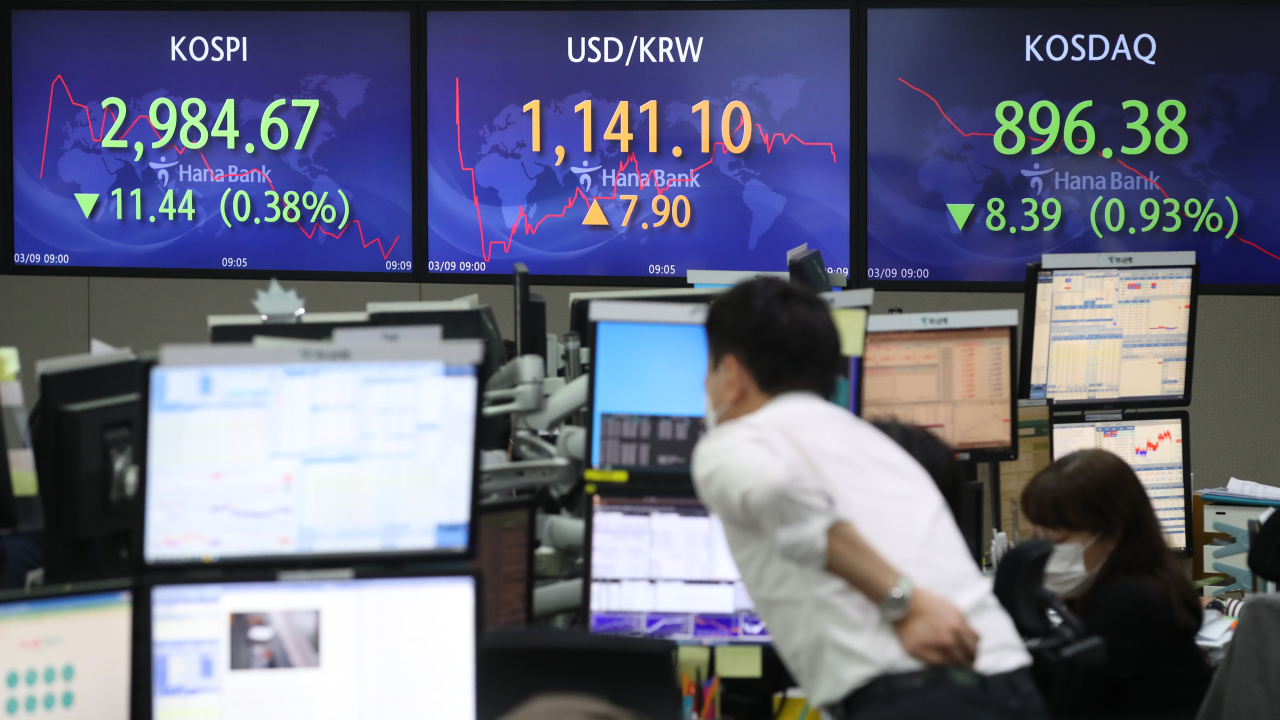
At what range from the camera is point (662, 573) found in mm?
1779

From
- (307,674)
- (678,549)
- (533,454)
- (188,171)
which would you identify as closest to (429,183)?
(188,171)

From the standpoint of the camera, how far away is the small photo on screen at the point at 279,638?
136cm

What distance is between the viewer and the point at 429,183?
424 centimetres

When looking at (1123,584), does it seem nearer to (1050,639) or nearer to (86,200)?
(1050,639)

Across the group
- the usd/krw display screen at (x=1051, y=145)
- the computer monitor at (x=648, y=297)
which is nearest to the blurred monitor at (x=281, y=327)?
the computer monitor at (x=648, y=297)

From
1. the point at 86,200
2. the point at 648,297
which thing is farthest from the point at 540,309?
the point at 86,200

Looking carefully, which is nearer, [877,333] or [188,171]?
[877,333]

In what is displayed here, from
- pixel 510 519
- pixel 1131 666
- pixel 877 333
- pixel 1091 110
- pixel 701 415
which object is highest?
pixel 1091 110

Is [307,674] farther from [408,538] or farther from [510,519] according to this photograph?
[510,519]

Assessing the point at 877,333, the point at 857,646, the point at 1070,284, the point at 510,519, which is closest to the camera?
the point at 857,646

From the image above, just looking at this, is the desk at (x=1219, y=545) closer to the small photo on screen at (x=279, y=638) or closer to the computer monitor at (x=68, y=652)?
the small photo on screen at (x=279, y=638)

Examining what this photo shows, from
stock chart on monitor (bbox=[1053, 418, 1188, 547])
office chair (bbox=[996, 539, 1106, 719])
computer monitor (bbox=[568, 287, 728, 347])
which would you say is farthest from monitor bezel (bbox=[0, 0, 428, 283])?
office chair (bbox=[996, 539, 1106, 719])

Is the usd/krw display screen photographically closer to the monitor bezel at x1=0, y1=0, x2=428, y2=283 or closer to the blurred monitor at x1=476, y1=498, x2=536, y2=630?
the monitor bezel at x1=0, y1=0, x2=428, y2=283

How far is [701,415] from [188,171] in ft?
10.6
